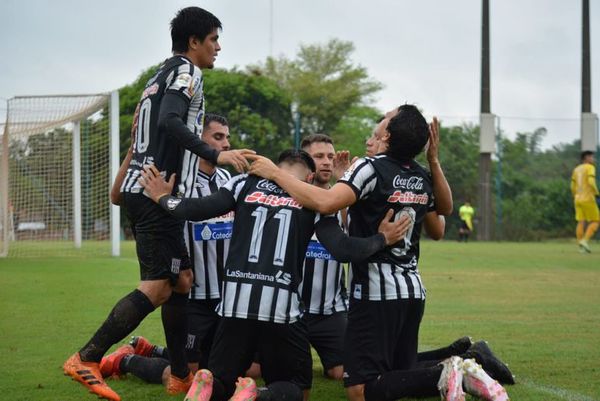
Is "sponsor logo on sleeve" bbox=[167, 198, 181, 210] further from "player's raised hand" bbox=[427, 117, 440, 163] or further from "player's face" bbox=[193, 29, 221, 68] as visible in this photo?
"player's raised hand" bbox=[427, 117, 440, 163]

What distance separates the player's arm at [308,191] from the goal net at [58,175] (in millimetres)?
14074

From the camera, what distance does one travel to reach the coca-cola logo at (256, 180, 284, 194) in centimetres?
520

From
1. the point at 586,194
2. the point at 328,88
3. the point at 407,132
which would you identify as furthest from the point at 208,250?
the point at 328,88

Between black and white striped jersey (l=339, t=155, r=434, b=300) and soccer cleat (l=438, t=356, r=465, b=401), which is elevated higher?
black and white striped jersey (l=339, t=155, r=434, b=300)

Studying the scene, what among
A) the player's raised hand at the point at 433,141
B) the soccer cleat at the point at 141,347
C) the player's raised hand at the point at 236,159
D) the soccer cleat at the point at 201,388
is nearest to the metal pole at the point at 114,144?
the soccer cleat at the point at 141,347

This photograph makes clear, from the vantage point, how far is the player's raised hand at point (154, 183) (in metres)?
5.46

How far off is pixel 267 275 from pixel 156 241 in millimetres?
923

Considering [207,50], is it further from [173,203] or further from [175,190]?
[173,203]

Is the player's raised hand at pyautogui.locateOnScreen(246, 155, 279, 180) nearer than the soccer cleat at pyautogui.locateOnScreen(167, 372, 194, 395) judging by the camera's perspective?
Yes

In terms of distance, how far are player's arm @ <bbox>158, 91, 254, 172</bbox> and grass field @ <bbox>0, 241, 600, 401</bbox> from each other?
5.57ft

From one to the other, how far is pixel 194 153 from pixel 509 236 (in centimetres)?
2929

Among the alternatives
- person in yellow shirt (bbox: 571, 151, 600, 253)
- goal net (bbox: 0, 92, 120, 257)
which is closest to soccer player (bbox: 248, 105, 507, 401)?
goal net (bbox: 0, 92, 120, 257)

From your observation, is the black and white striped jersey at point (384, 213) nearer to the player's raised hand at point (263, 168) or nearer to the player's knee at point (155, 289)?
the player's raised hand at point (263, 168)

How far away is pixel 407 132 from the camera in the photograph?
17.6 ft
